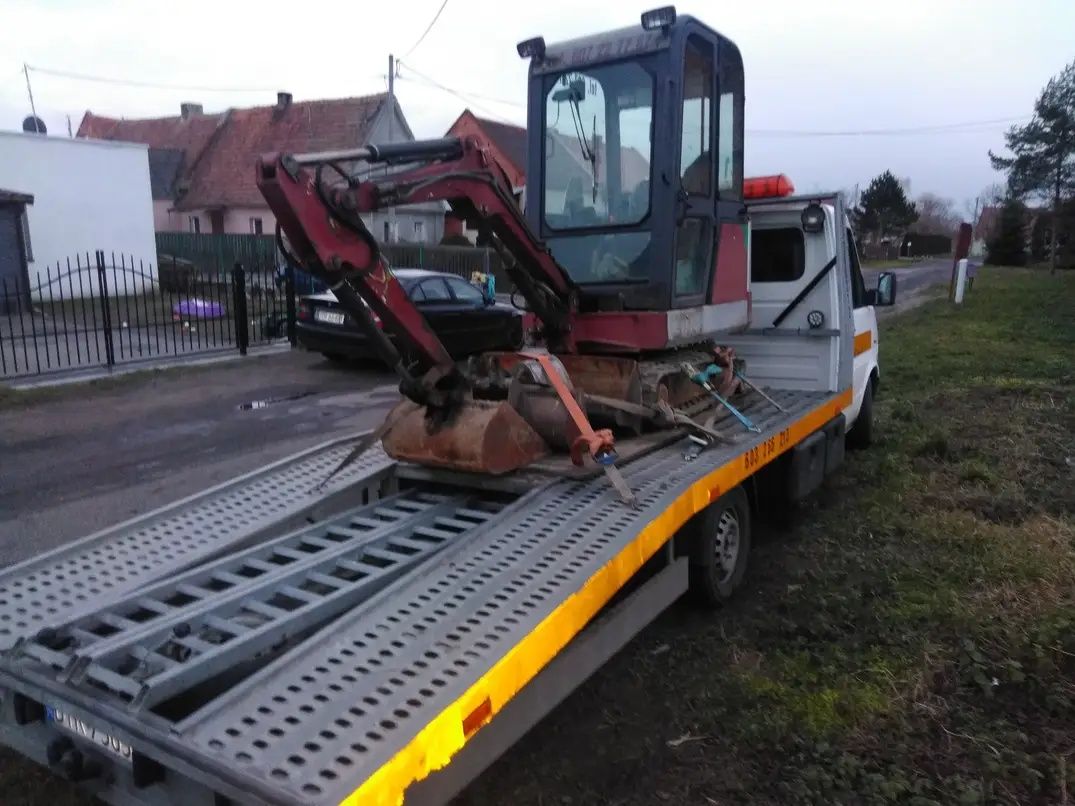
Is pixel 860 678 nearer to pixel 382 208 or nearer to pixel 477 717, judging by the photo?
pixel 477 717

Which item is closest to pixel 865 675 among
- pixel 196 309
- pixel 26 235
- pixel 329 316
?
pixel 329 316

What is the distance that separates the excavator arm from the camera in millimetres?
3533

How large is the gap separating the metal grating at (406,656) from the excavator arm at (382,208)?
94 cm

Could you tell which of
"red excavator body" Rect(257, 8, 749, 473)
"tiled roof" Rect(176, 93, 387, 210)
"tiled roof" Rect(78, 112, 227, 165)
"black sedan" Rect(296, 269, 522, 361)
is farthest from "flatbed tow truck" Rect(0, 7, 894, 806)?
"tiled roof" Rect(78, 112, 227, 165)

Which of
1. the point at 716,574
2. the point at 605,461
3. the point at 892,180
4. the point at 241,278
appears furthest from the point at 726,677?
the point at 892,180

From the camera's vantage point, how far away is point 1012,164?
39.4m

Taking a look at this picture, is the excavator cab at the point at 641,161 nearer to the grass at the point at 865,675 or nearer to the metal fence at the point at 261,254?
the grass at the point at 865,675

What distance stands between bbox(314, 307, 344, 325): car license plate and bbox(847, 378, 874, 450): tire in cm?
758

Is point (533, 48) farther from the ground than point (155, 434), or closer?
farther from the ground

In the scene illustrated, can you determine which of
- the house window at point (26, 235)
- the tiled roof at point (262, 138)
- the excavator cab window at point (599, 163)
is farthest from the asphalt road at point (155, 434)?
the tiled roof at point (262, 138)

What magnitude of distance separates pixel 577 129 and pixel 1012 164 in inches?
1614

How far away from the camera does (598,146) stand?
5.71 metres

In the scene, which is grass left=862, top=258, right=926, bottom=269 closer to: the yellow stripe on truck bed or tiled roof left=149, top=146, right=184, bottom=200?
tiled roof left=149, top=146, right=184, bottom=200

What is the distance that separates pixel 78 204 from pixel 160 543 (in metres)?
23.8
